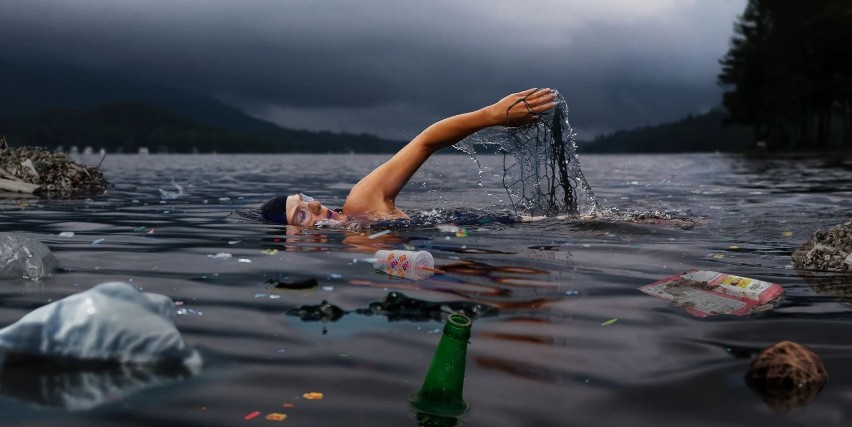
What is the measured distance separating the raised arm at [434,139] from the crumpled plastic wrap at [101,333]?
543 centimetres

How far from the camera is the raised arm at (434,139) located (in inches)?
331

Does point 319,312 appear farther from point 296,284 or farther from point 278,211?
point 278,211

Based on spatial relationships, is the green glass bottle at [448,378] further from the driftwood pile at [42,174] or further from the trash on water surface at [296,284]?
the driftwood pile at [42,174]

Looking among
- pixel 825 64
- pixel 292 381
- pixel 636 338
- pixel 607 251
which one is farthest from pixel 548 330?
pixel 825 64

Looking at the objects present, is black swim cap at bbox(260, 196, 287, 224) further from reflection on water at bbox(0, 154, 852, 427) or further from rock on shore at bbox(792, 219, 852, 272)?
rock on shore at bbox(792, 219, 852, 272)

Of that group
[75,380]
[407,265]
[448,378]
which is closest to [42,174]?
[407,265]

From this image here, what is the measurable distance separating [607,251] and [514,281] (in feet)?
6.40

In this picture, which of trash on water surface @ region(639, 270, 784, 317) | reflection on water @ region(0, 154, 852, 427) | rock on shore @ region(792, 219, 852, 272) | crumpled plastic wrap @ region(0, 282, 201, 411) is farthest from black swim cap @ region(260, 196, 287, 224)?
crumpled plastic wrap @ region(0, 282, 201, 411)

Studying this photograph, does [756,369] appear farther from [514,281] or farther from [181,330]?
[181,330]

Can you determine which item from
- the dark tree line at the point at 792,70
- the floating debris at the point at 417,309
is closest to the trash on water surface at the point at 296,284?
the floating debris at the point at 417,309

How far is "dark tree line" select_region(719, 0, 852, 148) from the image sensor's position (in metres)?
62.5

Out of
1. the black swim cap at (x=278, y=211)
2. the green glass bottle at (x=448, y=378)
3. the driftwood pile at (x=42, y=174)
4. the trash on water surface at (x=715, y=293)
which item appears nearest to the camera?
the green glass bottle at (x=448, y=378)

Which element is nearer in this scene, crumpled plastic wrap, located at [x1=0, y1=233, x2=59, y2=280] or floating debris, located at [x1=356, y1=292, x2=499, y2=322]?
floating debris, located at [x1=356, y1=292, x2=499, y2=322]

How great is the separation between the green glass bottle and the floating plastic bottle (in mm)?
2446
